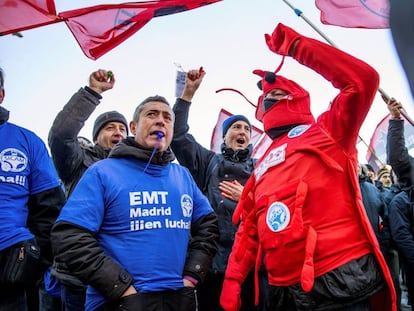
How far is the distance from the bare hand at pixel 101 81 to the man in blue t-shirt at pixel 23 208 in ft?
1.87

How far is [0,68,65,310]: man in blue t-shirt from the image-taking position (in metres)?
2.52

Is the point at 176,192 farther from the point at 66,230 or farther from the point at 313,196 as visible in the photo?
the point at 313,196

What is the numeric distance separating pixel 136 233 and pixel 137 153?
1.72ft

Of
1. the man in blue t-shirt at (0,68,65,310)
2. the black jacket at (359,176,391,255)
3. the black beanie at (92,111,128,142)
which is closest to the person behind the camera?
the man in blue t-shirt at (0,68,65,310)

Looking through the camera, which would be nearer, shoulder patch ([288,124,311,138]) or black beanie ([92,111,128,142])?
shoulder patch ([288,124,311,138])

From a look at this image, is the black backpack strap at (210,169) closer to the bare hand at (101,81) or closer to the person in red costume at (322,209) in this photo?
the bare hand at (101,81)

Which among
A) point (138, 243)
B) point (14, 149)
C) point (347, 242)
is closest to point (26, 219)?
point (14, 149)

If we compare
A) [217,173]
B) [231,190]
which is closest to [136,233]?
[231,190]

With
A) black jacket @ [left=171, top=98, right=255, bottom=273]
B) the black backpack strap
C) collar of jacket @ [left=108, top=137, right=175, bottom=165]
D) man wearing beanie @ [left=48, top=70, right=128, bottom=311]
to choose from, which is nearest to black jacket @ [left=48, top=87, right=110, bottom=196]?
man wearing beanie @ [left=48, top=70, right=128, bottom=311]

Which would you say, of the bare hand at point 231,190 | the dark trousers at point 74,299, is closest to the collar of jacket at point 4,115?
the dark trousers at point 74,299

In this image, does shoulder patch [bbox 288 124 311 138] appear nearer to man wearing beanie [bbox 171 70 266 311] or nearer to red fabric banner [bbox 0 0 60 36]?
man wearing beanie [bbox 171 70 266 311]

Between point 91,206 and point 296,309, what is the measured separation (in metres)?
1.25

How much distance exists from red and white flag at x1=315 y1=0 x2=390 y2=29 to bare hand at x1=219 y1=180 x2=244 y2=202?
6.33 feet

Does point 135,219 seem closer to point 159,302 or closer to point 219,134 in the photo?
point 159,302
